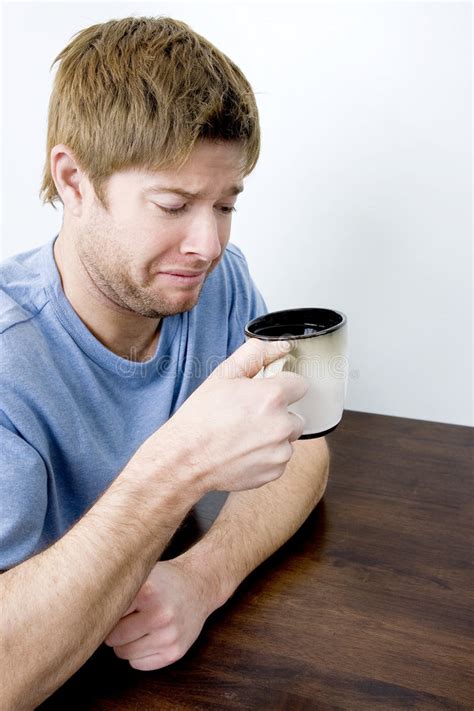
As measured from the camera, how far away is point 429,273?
1.36 metres

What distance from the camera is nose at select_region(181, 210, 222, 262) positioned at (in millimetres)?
933

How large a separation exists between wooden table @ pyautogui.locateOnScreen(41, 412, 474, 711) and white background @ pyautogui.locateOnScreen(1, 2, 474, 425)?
394 millimetres

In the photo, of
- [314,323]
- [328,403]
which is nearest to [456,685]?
[328,403]

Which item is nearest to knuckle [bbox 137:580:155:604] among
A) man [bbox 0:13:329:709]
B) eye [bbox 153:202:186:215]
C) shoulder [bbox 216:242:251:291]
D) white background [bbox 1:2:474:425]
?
man [bbox 0:13:329:709]

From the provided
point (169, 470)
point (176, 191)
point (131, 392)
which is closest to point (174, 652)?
point (169, 470)

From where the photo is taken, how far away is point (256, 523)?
36.2 inches

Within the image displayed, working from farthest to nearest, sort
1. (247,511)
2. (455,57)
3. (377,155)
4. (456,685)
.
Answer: (377,155)
(455,57)
(247,511)
(456,685)

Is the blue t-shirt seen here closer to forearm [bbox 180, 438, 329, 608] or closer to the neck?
the neck

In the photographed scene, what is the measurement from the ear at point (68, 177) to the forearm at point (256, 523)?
47 cm

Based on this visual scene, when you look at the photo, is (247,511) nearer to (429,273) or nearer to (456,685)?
(456,685)

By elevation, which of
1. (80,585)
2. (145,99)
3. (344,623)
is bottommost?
(344,623)

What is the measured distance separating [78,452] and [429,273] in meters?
0.76

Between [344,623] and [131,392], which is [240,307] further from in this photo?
[344,623]

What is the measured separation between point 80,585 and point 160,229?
47cm
